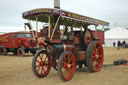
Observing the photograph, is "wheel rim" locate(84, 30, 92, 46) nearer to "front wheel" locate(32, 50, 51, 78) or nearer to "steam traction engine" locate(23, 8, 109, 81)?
"steam traction engine" locate(23, 8, 109, 81)

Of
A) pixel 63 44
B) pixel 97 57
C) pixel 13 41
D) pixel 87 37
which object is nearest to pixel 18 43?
pixel 13 41

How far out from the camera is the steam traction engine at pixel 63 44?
4.60 m

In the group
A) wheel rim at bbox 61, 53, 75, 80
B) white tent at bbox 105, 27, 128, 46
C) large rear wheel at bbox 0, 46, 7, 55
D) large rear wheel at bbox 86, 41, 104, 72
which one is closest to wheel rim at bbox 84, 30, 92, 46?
large rear wheel at bbox 86, 41, 104, 72

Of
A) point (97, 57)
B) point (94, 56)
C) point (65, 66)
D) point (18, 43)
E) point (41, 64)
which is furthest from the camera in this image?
point (18, 43)

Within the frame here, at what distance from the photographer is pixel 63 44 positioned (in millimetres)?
4918

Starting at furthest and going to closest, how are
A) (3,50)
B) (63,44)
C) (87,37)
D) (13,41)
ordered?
(3,50) < (13,41) < (87,37) < (63,44)

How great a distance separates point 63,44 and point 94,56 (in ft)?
4.52

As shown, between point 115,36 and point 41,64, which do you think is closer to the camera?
point 41,64

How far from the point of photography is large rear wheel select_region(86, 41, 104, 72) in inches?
213

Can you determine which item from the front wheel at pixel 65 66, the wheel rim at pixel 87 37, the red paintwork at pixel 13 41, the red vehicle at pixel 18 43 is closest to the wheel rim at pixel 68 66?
the front wheel at pixel 65 66

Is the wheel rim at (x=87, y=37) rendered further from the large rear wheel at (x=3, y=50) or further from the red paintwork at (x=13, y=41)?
the large rear wheel at (x=3, y=50)

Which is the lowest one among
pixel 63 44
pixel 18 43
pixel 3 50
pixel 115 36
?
pixel 3 50

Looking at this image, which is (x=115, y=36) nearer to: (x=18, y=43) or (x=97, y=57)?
(x=18, y=43)

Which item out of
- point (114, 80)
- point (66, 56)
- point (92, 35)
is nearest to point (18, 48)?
point (92, 35)
